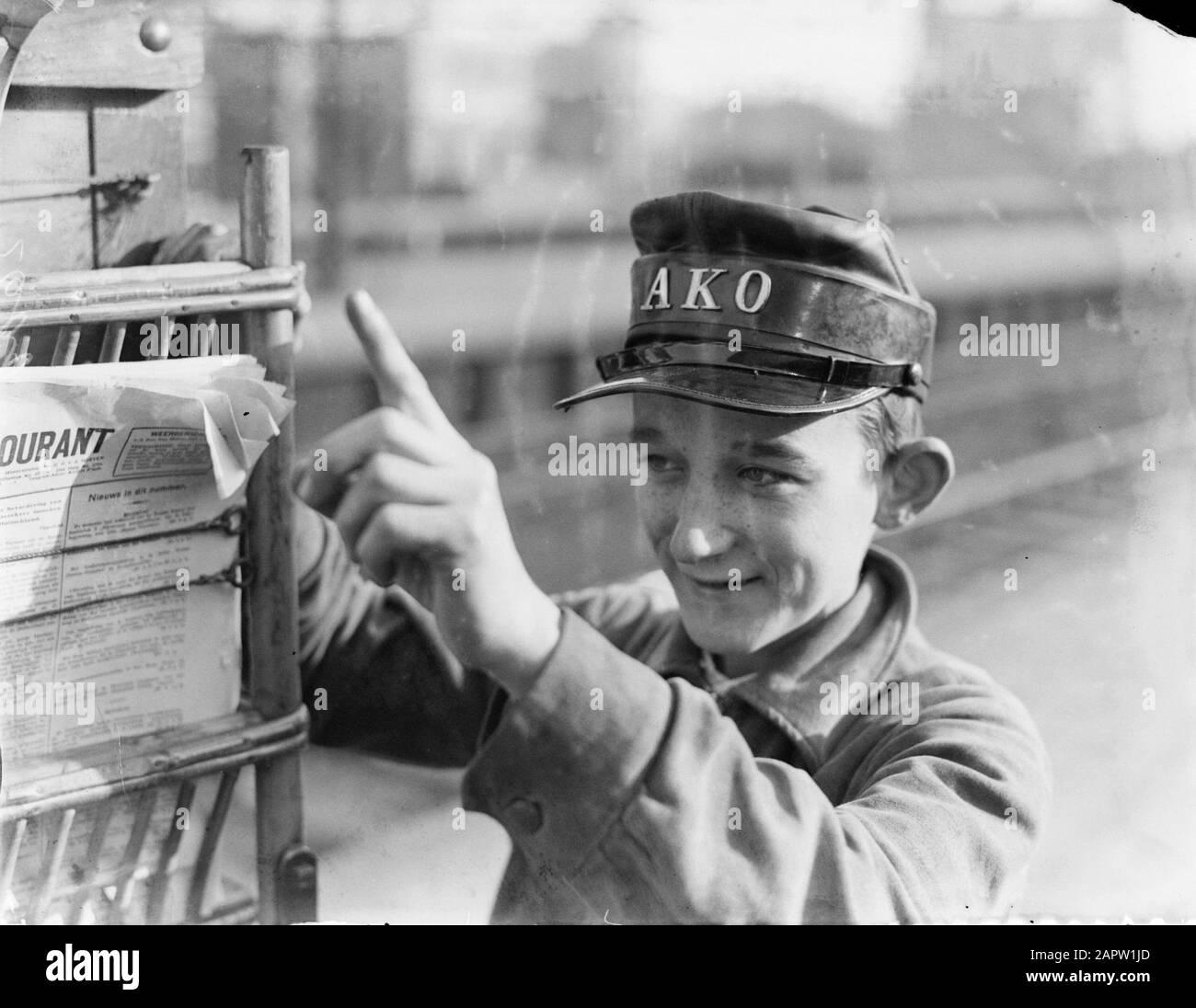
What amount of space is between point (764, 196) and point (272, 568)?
985mm

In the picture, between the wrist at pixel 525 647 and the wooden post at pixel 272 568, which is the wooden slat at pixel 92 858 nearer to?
the wooden post at pixel 272 568

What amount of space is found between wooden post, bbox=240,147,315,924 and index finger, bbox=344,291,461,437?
175mm

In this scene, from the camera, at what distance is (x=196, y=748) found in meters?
2.21

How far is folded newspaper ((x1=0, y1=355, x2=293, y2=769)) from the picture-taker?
213cm

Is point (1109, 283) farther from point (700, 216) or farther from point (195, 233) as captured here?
point (195, 233)

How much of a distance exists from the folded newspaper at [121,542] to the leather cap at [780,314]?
1.89 feet

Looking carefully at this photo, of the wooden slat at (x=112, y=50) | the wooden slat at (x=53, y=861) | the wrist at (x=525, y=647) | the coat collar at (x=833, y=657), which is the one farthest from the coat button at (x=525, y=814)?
the wooden slat at (x=112, y=50)

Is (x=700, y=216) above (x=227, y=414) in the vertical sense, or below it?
above

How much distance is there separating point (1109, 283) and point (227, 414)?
1.43 m

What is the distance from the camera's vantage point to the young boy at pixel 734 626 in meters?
2.10

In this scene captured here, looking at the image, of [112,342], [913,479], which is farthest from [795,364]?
[112,342]

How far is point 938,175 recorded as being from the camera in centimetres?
225

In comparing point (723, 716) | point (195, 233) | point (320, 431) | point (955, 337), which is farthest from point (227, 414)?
point (955, 337)

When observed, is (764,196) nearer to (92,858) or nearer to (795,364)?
(795,364)
